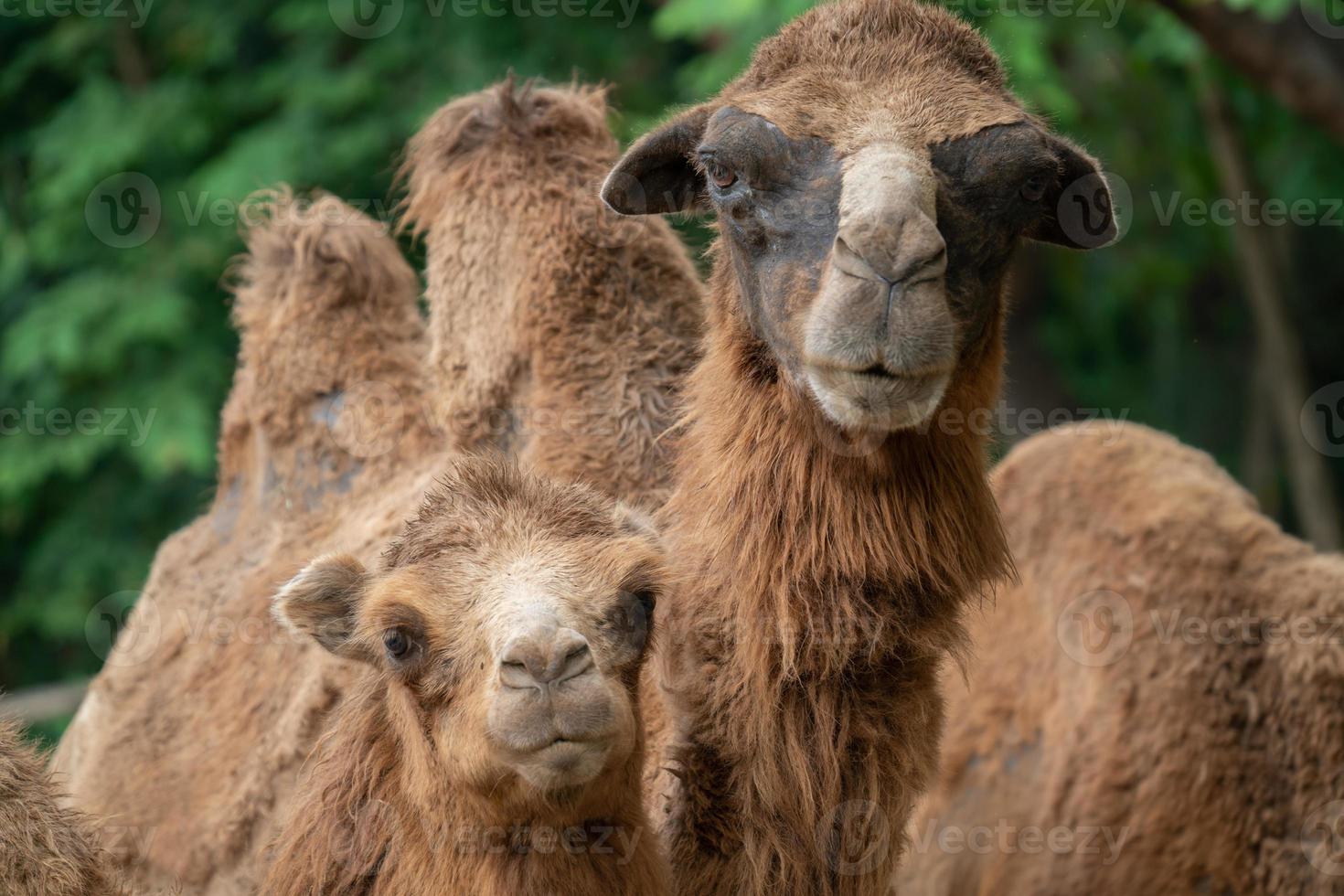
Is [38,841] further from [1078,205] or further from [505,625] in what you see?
[1078,205]

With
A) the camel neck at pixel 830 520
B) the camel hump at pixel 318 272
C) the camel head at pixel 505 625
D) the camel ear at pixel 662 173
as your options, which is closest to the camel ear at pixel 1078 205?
the camel neck at pixel 830 520

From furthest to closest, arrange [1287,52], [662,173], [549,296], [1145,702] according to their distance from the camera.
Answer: [1287,52] < [1145,702] < [549,296] < [662,173]

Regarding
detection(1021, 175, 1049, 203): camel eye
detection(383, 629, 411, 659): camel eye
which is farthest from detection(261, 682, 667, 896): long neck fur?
detection(1021, 175, 1049, 203): camel eye

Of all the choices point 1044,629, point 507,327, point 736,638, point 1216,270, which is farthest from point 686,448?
point 1216,270

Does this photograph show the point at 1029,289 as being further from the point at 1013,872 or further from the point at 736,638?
the point at 736,638

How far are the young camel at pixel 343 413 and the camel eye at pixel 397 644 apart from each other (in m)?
1.04

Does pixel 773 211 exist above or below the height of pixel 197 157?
below

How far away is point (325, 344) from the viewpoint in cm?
535

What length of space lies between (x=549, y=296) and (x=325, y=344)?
114cm

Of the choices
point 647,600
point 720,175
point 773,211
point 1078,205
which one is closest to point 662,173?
point 720,175

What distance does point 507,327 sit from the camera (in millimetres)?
4676

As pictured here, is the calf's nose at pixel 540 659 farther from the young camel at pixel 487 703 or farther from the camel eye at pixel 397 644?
the camel eye at pixel 397 644

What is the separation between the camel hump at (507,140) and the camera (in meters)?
4.93

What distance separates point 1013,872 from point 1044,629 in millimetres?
860
